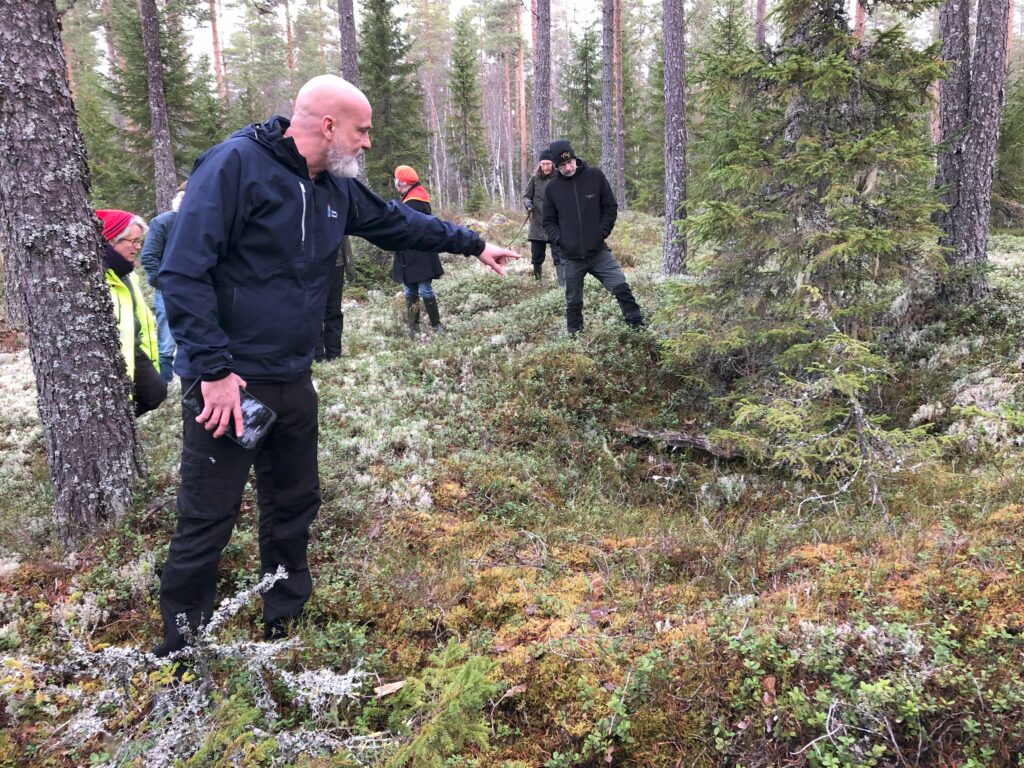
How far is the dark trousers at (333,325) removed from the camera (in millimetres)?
8586

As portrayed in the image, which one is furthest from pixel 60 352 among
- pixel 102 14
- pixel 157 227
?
pixel 102 14

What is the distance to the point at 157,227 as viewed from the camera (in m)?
6.95

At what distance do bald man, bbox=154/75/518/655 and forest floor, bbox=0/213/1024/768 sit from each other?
0.54 meters

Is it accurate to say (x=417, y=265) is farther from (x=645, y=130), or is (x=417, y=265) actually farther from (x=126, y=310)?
(x=645, y=130)

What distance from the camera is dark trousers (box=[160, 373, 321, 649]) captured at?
298 centimetres

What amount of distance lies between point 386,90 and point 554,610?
23035mm

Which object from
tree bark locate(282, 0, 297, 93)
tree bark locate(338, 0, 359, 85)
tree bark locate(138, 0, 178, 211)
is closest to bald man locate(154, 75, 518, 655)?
tree bark locate(338, 0, 359, 85)

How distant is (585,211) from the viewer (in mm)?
8031

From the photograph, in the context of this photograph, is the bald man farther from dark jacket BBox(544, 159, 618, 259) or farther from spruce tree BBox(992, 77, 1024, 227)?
spruce tree BBox(992, 77, 1024, 227)

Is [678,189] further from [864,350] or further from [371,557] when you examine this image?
[371,557]

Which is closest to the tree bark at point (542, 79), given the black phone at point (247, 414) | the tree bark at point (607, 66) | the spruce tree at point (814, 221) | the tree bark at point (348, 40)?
the tree bark at point (348, 40)

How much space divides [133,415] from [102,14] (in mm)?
31916

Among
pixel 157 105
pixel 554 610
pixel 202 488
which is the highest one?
pixel 157 105

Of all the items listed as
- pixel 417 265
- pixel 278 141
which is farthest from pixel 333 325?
pixel 278 141
